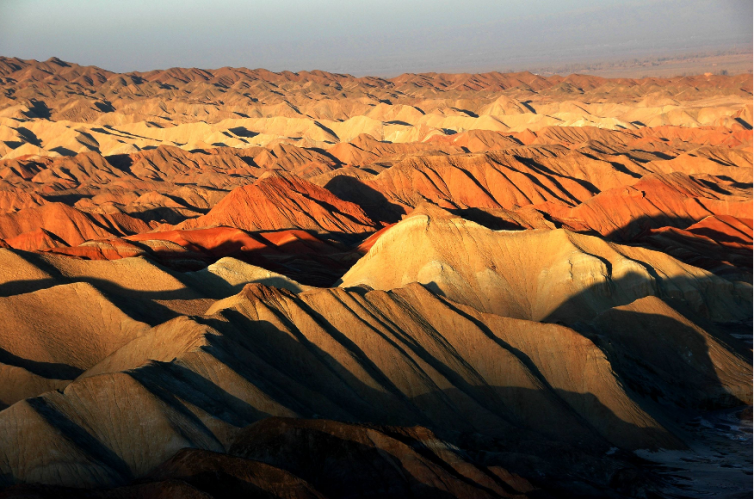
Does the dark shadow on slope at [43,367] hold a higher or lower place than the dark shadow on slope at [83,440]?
lower

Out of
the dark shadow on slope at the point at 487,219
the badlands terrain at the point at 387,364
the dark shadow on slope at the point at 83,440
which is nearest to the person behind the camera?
the dark shadow on slope at the point at 83,440

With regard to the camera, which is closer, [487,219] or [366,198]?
[487,219]

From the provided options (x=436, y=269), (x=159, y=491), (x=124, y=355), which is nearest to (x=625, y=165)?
(x=436, y=269)

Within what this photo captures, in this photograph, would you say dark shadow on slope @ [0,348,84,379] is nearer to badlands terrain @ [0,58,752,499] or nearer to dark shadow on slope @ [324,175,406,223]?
badlands terrain @ [0,58,752,499]

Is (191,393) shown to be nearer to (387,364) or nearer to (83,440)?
(83,440)

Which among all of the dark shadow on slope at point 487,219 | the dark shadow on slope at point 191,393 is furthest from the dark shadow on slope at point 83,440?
the dark shadow on slope at point 487,219

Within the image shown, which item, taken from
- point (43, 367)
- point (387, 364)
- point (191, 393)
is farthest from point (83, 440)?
point (387, 364)

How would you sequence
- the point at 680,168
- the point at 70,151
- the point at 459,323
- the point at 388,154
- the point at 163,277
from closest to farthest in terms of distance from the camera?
the point at 459,323
the point at 163,277
the point at 680,168
the point at 388,154
the point at 70,151

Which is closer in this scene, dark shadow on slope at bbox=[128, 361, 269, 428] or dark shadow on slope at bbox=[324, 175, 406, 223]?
dark shadow on slope at bbox=[128, 361, 269, 428]

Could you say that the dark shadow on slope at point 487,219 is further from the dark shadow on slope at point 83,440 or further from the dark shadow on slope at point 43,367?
the dark shadow on slope at point 83,440

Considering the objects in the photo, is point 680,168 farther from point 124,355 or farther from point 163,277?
point 124,355

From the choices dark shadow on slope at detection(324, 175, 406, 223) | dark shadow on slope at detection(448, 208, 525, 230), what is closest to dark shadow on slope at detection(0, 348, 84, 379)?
dark shadow on slope at detection(448, 208, 525, 230)
